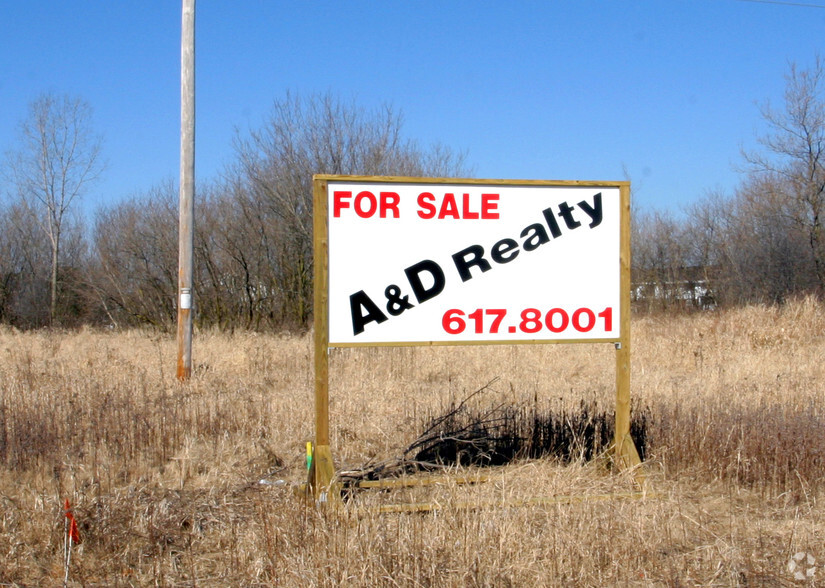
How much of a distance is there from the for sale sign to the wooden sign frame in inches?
0.6

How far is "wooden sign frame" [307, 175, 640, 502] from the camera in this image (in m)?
5.08

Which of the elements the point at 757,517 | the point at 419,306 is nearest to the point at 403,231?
the point at 419,306

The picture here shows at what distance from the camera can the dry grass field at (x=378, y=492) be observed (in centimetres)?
385

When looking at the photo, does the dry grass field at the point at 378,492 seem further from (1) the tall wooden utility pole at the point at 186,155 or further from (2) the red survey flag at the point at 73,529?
(1) the tall wooden utility pole at the point at 186,155

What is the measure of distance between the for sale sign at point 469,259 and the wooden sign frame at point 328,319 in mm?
16

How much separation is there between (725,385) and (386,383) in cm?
426

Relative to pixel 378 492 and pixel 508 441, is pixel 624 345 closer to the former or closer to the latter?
pixel 508 441

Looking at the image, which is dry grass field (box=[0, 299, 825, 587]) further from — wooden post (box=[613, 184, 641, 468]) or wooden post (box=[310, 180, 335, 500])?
wooden post (box=[310, 180, 335, 500])

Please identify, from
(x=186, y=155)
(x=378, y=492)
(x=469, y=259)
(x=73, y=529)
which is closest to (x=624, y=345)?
(x=469, y=259)

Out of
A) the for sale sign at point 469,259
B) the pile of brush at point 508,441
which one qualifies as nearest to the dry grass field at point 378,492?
the pile of brush at point 508,441

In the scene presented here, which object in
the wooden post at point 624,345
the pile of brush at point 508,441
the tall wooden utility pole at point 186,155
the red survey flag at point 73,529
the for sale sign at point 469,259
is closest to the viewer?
the red survey flag at point 73,529

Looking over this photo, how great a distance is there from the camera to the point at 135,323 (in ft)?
69.2

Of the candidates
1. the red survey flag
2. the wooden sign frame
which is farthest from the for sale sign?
the red survey flag

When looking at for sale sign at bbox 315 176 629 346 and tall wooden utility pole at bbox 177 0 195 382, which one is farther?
tall wooden utility pole at bbox 177 0 195 382
